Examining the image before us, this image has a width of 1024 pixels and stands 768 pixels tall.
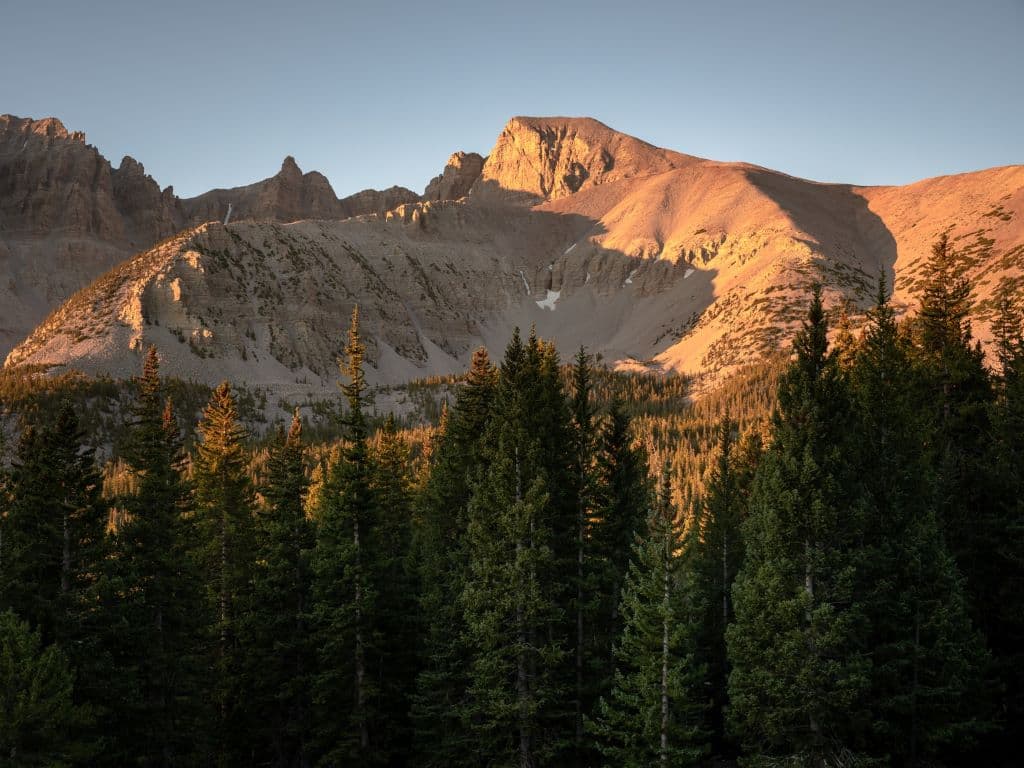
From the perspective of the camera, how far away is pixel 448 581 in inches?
1319

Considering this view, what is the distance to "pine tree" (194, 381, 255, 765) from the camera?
117ft

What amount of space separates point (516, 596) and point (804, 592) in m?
10.1

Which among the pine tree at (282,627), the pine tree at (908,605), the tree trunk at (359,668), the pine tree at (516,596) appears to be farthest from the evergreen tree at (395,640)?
the pine tree at (908,605)

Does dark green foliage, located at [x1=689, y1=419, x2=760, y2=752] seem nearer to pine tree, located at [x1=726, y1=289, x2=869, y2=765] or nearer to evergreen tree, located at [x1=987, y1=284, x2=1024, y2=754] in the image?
evergreen tree, located at [x1=987, y1=284, x2=1024, y2=754]

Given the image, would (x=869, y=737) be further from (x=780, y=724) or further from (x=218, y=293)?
(x=218, y=293)

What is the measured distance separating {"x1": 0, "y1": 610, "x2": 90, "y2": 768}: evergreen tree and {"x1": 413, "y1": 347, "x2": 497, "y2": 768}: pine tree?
12.7m

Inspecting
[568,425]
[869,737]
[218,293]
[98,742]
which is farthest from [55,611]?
[218,293]

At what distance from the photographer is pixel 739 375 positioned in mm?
155875

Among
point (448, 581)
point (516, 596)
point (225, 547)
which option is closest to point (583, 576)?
point (516, 596)

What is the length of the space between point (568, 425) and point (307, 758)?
63.2 ft

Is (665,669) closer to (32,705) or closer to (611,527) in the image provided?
(611,527)

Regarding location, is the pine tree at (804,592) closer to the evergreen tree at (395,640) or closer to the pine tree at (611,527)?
the pine tree at (611,527)

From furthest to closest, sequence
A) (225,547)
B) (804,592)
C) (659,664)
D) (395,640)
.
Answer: (225,547)
(395,640)
(659,664)
(804,592)

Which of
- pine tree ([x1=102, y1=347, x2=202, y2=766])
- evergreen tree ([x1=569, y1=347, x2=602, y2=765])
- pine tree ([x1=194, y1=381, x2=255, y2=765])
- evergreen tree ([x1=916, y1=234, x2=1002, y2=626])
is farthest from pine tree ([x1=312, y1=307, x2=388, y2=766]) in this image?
evergreen tree ([x1=916, y1=234, x2=1002, y2=626])
